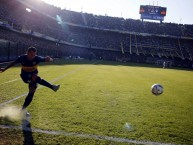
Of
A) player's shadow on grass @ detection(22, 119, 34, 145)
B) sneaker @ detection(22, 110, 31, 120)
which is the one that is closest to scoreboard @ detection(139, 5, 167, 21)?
sneaker @ detection(22, 110, 31, 120)

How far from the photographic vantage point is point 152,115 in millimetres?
7855

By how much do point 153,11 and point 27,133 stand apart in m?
74.0

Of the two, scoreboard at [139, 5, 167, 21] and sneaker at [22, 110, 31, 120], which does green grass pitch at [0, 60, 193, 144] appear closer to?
sneaker at [22, 110, 31, 120]

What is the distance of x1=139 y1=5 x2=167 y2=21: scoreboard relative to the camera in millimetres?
73625

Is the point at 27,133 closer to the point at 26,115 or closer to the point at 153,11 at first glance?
the point at 26,115

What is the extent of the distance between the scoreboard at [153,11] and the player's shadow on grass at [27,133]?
72728mm

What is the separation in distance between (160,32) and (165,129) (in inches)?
2800

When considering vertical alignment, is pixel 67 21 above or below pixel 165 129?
above

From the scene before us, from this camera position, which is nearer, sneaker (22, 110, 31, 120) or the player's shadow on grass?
the player's shadow on grass

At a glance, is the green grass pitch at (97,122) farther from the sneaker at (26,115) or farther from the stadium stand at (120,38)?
the stadium stand at (120,38)

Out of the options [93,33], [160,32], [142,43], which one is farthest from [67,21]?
[160,32]

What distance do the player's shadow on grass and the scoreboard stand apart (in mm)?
72728


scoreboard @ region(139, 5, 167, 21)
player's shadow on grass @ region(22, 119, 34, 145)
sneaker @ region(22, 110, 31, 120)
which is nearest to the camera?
player's shadow on grass @ region(22, 119, 34, 145)

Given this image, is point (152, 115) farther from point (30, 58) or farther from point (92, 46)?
point (92, 46)
